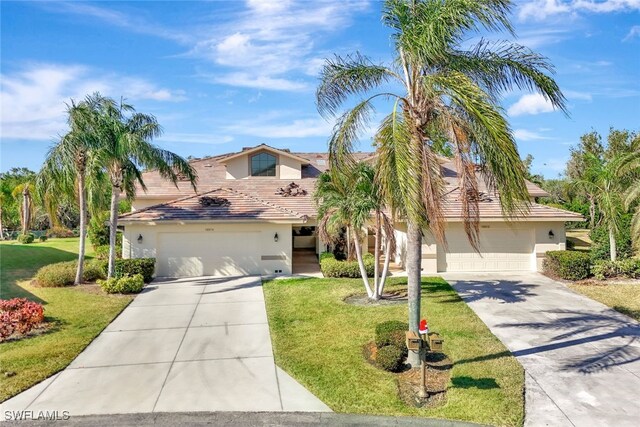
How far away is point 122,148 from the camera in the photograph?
1513 centimetres

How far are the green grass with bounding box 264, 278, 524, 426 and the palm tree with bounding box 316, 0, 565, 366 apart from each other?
1.36 metres

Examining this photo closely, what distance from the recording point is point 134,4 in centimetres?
1191

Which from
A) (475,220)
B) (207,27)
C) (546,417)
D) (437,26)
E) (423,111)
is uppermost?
(207,27)

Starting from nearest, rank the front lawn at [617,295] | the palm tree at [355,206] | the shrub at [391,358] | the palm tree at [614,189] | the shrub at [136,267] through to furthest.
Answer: the shrub at [391,358] < the palm tree at [355,206] < the front lawn at [617,295] < the palm tree at [614,189] < the shrub at [136,267]

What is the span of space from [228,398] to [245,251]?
11.6 meters

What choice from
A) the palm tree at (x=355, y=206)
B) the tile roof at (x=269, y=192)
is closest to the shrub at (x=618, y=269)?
the tile roof at (x=269, y=192)

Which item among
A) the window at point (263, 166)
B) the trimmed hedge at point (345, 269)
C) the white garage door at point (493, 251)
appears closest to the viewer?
the trimmed hedge at point (345, 269)

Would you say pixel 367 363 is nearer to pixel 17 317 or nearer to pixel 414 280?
pixel 414 280

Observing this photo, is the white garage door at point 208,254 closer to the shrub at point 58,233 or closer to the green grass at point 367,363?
the green grass at point 367,363

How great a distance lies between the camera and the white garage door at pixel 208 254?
59.6 ft

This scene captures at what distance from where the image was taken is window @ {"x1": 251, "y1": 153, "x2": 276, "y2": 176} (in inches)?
1029

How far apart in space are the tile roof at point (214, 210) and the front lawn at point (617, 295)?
11783mm

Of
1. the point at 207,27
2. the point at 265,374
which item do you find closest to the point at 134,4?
the point at 207,27

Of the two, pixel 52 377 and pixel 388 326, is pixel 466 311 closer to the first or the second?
pixel 388 326
